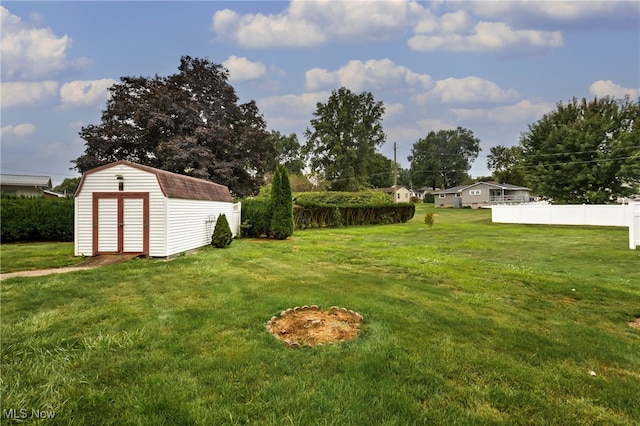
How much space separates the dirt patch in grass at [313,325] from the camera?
3.31 m

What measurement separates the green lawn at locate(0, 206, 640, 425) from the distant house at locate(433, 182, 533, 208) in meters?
43.2

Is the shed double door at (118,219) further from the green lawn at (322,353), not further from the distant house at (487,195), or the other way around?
the distant house at (487,195)

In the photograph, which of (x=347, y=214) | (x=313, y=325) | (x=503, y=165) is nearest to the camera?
(x=313, y=325)

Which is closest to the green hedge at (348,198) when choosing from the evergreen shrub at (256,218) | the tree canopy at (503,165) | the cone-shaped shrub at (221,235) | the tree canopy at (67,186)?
the evergreen shrub at (256,218)

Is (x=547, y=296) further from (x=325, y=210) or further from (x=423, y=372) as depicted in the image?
(x=325, y=210)

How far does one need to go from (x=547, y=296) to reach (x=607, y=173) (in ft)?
74.8

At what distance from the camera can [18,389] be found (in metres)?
2.38

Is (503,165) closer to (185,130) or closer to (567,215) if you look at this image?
(567,215)

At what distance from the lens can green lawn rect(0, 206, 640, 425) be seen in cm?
219

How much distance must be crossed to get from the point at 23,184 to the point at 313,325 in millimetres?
33049

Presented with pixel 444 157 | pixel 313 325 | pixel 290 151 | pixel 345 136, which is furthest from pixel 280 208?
pixel 444 157

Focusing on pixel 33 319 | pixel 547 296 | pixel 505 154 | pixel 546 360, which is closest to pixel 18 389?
pixel 33 319

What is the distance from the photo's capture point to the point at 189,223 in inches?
398

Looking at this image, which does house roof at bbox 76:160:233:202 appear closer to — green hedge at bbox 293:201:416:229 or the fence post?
green hedge at bbox 293:201:416:229
